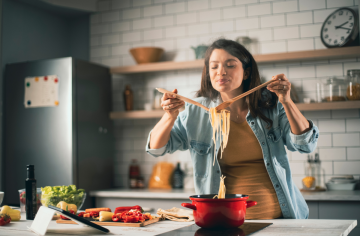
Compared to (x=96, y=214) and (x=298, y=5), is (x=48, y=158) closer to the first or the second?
(x=96, y=214)

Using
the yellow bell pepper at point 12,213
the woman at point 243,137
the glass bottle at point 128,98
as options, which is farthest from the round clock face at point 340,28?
the yellow bell pepper at point 12,213

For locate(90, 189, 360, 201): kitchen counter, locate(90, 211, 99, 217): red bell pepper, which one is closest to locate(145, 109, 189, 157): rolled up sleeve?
locate(90, 211, 99, 217): red bell pepper

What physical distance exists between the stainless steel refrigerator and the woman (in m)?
1.74

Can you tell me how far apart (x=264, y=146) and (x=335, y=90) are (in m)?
1.67

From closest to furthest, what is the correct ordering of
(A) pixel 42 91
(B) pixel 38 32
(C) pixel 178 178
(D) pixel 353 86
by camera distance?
(D) pixel 353 86 < (A) pixel 42 91 < (C) pixel 178 178 < (B) pixel 38 32

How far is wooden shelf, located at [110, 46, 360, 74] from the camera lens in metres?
3.13

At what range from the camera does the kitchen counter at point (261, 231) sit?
129cm

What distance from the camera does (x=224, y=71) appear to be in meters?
1.77

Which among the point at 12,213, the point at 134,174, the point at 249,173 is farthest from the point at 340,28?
the point at 12,213

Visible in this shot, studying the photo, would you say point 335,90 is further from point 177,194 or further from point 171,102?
point 171,102

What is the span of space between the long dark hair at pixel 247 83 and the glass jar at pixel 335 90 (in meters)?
1.49

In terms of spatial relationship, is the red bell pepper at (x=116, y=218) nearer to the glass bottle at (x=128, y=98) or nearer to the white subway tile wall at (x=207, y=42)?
the white subway tile wall at (x=207, y=42)

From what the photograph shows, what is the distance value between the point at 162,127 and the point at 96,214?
48 cm

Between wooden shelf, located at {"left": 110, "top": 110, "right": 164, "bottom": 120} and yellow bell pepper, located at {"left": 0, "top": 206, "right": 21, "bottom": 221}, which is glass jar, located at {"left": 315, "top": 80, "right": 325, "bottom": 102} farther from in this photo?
yellow bell pepper, located at {"left": 0, "top": 206, "right": 21, "bottom": 221}
